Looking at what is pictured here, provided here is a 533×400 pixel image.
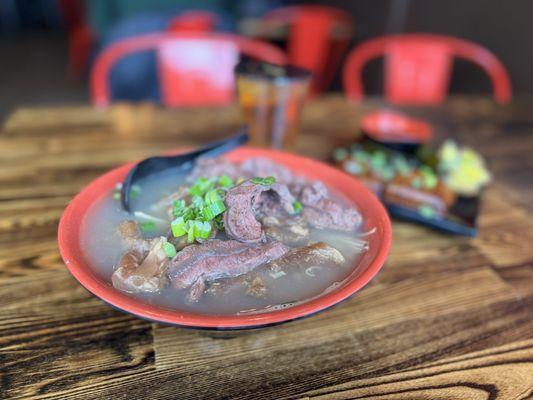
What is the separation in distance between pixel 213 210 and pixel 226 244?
0.25ft

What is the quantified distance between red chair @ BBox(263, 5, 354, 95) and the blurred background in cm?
11

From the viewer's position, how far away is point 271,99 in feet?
5.56

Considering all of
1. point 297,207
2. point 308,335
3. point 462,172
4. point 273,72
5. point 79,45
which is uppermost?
point 273,72

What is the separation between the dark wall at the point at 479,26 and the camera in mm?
3045

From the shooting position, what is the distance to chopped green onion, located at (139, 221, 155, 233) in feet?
3.31

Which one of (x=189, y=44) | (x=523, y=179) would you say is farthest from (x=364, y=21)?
(x=523, y=179)

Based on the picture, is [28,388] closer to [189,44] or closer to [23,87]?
[189,44]

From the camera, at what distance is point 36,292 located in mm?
1098

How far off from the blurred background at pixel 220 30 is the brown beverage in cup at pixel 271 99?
2190mm

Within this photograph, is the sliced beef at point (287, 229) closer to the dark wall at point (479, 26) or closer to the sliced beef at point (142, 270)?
the sliced beef at point (142, 270)

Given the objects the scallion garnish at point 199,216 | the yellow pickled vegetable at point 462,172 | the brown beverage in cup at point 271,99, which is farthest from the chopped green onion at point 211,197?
the yellow pickled vegetable at point 462,172

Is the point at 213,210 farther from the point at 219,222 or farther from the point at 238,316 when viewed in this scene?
the point at 238,316

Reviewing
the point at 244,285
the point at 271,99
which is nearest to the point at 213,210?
the point at 244,285

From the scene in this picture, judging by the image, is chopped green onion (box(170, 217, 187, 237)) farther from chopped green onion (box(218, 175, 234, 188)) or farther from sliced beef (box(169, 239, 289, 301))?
chopped green onion (box(218, 175, 234, 188))
